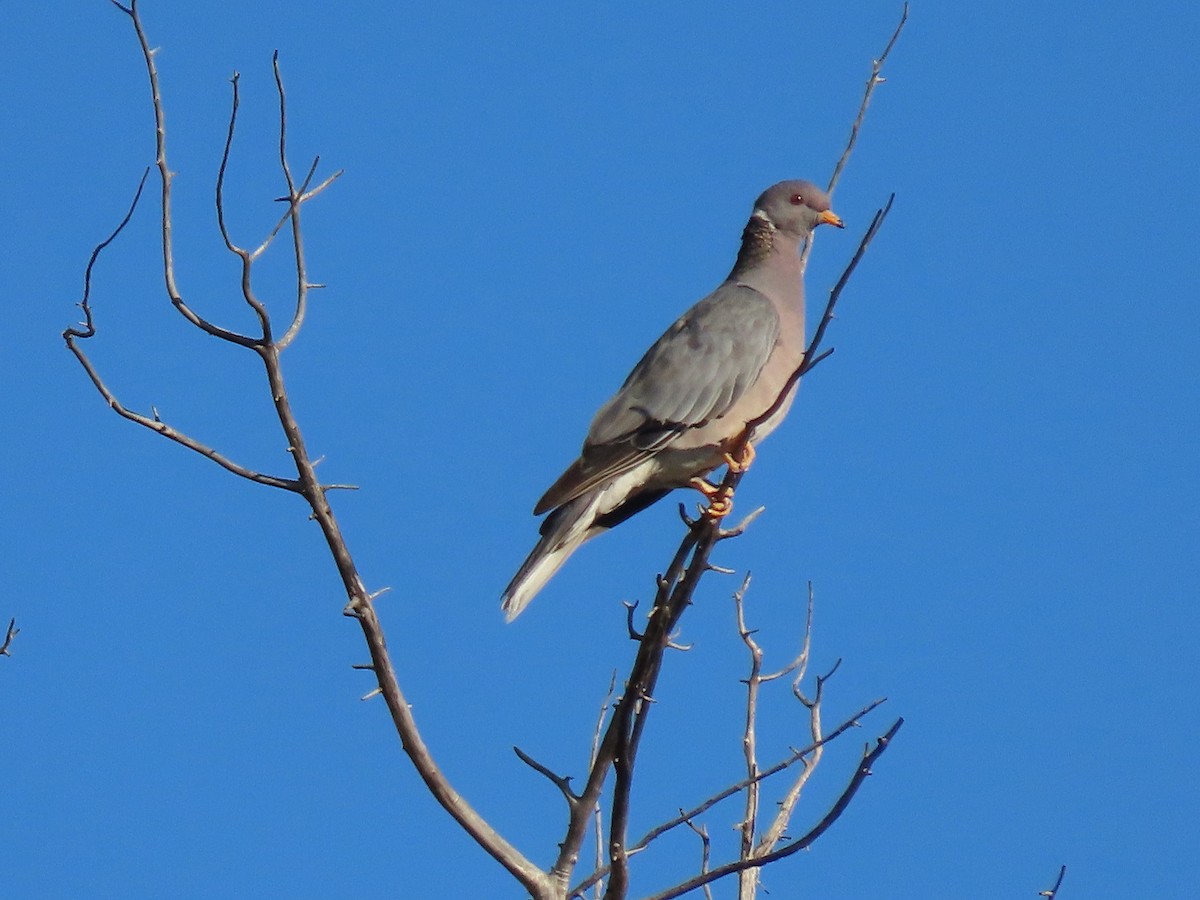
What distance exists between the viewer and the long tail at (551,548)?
508 centimetres

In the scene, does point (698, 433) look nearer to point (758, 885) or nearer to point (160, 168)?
point (758, 885)

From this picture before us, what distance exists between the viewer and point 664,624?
404 cm

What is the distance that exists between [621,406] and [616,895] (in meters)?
2.51

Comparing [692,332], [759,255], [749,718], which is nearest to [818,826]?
[749,718]

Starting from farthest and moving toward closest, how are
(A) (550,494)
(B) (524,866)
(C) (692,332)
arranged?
(C) (692,332) < (A) (550,494) < (B) (524,866)

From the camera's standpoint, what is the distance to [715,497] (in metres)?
5.29

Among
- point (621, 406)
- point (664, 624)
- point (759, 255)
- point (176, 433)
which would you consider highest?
point (759, 255)

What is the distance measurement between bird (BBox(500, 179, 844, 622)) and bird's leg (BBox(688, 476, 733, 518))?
2 centimetres

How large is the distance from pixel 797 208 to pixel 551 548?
2.29 metres

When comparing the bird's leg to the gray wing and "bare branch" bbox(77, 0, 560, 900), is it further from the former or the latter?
"bare branch" bbox(77, 0, 560, 900)

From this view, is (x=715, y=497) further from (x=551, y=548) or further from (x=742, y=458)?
(x=551, y=548)

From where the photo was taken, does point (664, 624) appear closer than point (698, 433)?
Yes

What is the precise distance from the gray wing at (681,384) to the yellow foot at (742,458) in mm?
230

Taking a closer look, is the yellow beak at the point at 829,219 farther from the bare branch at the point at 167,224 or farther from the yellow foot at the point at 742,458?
the bare branch at the point at 167,224
